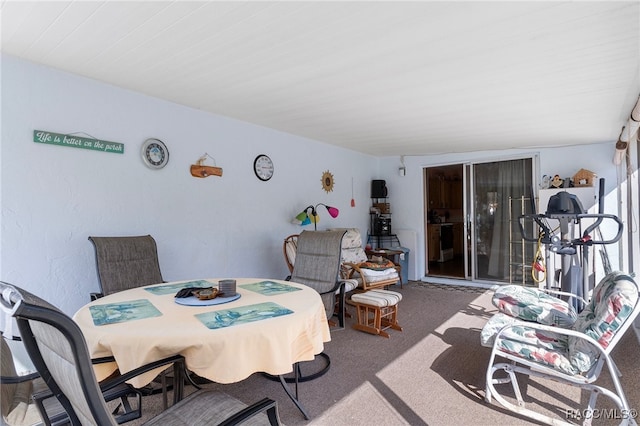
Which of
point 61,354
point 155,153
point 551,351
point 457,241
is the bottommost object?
point 551,351

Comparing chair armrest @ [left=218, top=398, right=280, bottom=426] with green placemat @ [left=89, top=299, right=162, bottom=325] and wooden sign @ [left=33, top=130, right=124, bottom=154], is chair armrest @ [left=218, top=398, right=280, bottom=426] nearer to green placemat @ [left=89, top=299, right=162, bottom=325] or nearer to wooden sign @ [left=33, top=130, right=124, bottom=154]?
green placemat @ [left=89, top=299, right=162, bottom=325]

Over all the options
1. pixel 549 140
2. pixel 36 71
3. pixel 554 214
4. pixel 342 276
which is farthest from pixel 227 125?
pixel 549 140

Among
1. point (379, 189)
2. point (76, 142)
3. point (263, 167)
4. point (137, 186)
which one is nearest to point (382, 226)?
point (379, 189)

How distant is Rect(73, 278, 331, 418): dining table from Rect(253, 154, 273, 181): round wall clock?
2.47 metres

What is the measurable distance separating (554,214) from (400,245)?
3363 millimetres

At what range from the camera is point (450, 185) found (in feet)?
27.1

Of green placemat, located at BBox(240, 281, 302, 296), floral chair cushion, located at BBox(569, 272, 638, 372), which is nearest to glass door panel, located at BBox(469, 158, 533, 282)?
floral chair cushion, located at BBox(569, 272, 638, 372)

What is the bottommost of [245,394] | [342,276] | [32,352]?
[245,394]

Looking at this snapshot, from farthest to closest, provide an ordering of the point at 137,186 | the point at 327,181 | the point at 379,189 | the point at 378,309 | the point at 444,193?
the point at 444,193
the point at 379,189
the point at 327,181
the point at 378,309
the point at 137,186

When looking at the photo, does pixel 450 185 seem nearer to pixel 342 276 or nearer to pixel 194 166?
pixel 342 276

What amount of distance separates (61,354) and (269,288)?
1.42 m

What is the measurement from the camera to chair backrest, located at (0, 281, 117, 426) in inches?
32.1

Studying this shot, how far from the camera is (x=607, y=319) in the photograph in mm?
1856

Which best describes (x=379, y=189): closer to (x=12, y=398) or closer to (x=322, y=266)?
(x=322, y=266)
